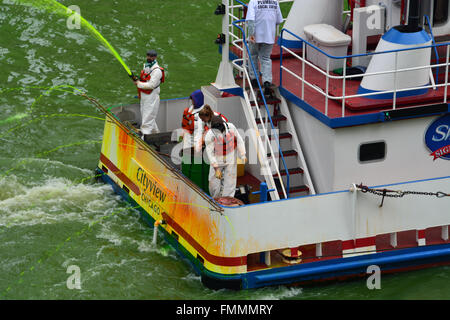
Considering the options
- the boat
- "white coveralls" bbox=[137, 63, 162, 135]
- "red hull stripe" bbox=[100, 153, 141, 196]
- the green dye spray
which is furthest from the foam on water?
the green dye spray

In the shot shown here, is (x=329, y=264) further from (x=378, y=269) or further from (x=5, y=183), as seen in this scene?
(x=5, y=183)

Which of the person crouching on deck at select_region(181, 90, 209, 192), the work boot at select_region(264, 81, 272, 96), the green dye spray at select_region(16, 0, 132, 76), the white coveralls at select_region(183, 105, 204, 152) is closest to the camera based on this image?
the white coveralls at select_region(183, 105, 204, 152)

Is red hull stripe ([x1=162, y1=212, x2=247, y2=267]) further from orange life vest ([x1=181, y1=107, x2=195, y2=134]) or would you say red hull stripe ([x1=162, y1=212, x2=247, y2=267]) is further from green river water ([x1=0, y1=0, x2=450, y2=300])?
orange life vest ([x1=181, y1=107, x2=195, y2=134])

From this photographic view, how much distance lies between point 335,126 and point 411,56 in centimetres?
148

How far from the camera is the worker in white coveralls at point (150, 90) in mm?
15758

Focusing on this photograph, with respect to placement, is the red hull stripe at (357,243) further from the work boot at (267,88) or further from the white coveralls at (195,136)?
the work boot at (267,88)

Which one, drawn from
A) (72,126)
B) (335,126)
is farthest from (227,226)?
(72,126)

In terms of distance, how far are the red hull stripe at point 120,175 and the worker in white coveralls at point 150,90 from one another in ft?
2.53

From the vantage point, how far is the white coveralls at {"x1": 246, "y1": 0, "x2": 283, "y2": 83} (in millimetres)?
14570

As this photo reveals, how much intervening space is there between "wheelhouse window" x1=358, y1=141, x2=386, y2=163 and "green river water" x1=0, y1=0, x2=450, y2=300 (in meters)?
1.67

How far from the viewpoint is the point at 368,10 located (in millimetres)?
14719

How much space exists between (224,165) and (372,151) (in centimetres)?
203

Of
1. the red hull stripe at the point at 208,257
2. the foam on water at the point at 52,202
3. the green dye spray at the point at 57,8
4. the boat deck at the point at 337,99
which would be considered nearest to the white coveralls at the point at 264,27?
the boat deck at the point at 337,99
